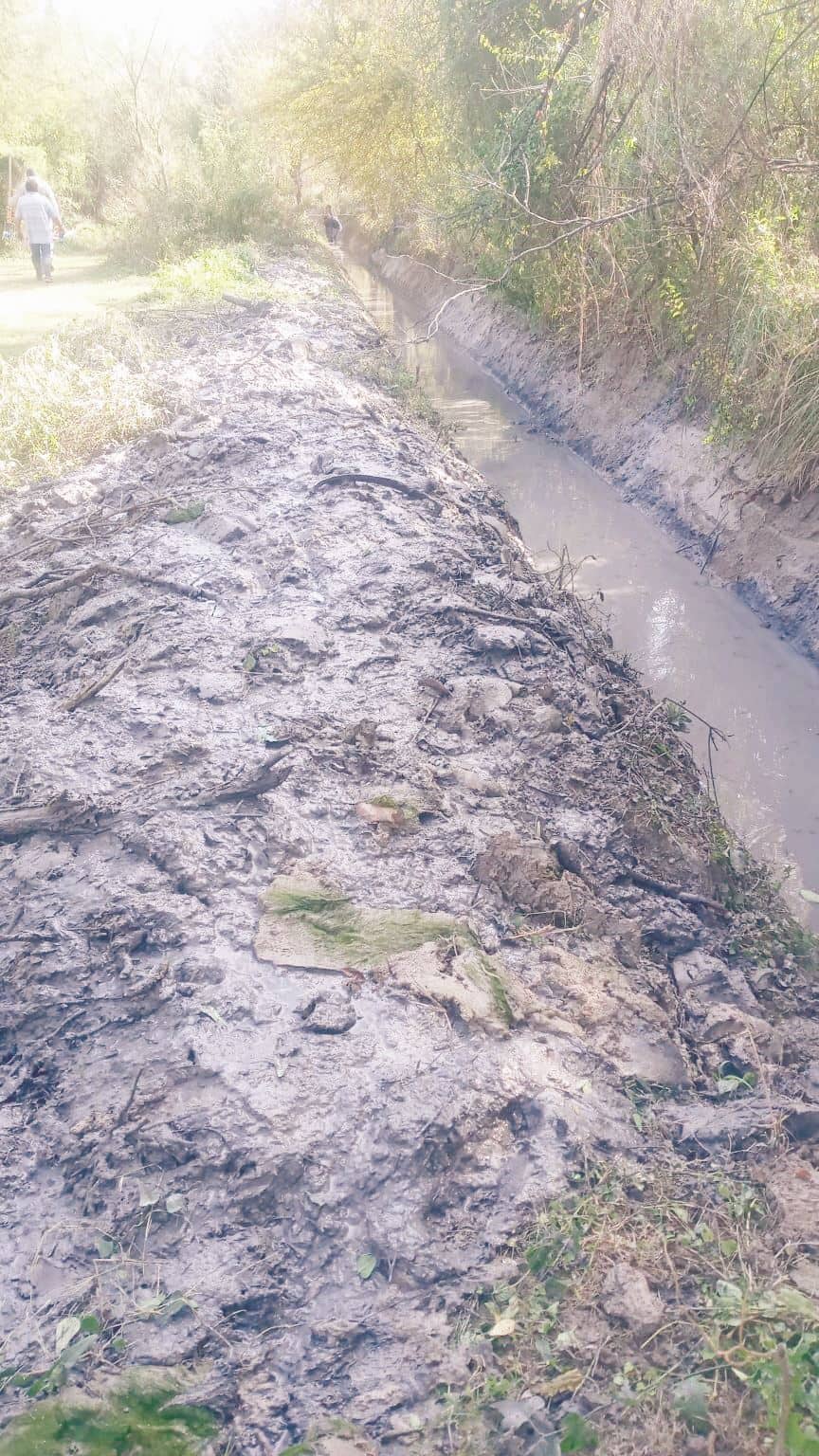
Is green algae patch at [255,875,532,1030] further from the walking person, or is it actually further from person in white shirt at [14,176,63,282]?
the walking person

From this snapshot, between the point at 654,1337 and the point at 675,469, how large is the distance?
314 inches

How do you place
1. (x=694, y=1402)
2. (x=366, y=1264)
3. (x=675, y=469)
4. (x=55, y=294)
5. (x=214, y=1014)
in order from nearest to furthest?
1. (x=694, y=1402)
2. (x=366, y=1264)
3. (x=214, y=1014)
4. (x=675, y=469)
5. (x=55, y=294)

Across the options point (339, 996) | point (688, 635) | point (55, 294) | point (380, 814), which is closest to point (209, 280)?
point (55, 294)

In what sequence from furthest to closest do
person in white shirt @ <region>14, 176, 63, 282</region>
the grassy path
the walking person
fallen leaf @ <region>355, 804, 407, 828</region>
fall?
the walking person, person in white shirt @ <region>14, 176, 63, 282</region>, the grassy path, fallen leaf @ <region>355, 804, 407, 828</region>

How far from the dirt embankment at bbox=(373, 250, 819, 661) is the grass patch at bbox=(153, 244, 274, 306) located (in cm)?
371

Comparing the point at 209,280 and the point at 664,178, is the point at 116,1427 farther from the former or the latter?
the point at 209,280

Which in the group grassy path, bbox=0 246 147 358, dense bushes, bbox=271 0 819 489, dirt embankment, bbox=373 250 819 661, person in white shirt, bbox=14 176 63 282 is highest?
dense bushes, bbox=271 0 819 489

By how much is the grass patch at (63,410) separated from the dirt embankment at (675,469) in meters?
4.69

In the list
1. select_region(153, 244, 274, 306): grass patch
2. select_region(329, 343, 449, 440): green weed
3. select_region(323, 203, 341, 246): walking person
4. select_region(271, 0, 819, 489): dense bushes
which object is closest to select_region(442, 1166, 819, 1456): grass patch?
select_region(271, 0, 819, 489): dense bushes

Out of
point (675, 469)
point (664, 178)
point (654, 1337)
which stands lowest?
point (654, 1337)

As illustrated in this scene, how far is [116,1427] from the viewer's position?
6.90 ft

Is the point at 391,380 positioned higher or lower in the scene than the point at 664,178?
lower

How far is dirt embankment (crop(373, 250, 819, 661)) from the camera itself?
23.2 ft

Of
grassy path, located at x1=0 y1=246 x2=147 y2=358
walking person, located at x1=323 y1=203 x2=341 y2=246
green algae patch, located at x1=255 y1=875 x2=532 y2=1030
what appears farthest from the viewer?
walking person, located at x1=323 y1=203 x2=341 y2=246
